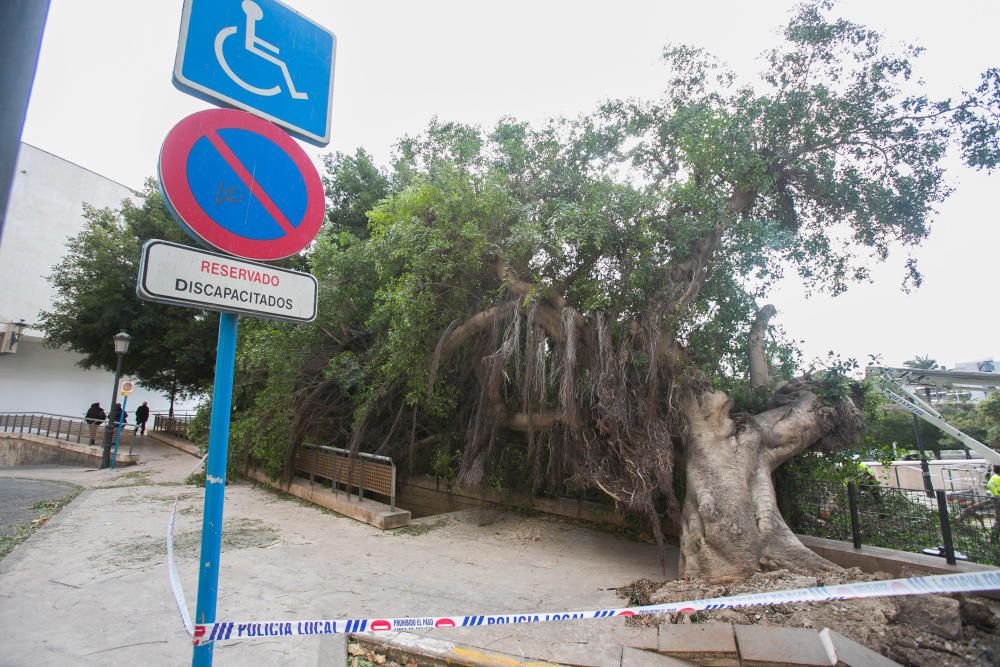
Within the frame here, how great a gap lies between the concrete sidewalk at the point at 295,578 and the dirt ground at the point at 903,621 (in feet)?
3.30

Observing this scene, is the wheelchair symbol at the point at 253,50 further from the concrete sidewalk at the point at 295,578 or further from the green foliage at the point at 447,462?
the green foliage at the point at 447,462

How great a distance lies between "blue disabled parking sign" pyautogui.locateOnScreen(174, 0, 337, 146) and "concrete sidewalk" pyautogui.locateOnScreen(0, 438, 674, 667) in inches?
139

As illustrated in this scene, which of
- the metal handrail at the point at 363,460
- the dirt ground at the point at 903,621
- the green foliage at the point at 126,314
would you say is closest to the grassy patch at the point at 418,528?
the metal handrail at the point at 363,460

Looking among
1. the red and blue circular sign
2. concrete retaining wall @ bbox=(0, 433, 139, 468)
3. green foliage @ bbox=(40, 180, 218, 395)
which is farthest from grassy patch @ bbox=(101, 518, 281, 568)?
green foliage @ bbox=(40, 180, 218, 395)

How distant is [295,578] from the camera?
16.8ft

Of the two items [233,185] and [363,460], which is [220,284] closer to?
[233,185]

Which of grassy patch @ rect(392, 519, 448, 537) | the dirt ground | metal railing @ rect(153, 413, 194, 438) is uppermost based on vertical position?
metal railing @ rect(153, 413, 194, 438)

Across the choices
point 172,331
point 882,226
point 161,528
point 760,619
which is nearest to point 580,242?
point 760,619

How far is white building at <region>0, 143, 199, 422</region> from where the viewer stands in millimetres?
24672

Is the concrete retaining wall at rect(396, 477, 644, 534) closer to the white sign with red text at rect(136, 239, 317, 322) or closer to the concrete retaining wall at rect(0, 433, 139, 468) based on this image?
the white sign with red text at rect(136, 239, 317, 322)

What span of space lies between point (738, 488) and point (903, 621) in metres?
2.16

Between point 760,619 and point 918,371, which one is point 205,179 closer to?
point 760,619

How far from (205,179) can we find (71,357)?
36285mm

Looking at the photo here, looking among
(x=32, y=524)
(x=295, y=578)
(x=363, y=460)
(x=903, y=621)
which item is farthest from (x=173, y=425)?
(x=903, y=621)
